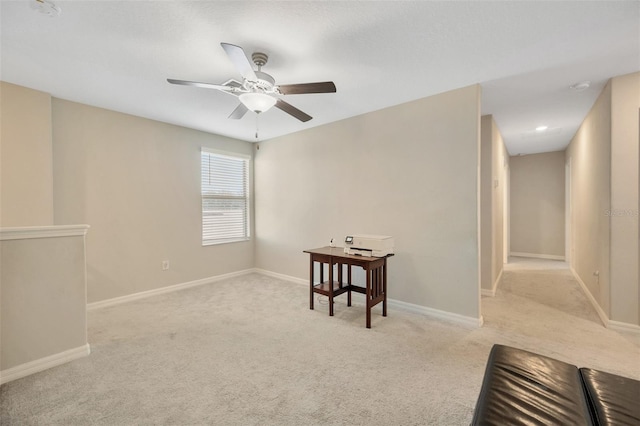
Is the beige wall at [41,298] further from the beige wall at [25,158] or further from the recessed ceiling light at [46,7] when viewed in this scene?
the recessed ceiling light at [46,7]

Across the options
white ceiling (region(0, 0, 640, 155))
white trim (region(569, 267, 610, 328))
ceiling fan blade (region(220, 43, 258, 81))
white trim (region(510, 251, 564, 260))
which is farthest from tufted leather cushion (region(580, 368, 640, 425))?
white trim (region(510, 251, 564, 260))

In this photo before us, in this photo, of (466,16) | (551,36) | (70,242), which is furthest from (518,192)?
(70,242)

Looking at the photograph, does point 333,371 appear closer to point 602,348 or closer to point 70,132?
point 602,348

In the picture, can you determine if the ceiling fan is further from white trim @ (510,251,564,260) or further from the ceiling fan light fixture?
white trim @ (510,251,564,260)

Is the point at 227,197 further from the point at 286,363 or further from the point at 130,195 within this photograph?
the point at 286,363

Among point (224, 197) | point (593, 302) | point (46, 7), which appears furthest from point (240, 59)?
point (593, 302)

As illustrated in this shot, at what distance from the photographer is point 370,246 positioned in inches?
119

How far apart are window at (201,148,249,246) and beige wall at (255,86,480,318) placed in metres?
1.00

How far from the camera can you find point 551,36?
2.03 meters

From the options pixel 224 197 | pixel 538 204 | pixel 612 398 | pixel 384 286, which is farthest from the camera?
pixel 538 204

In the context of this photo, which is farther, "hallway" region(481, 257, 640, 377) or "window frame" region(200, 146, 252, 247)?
"window frame" region(200, 146, 252, 247)

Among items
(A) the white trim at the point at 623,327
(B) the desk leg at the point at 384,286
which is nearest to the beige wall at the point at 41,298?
(B) the desk leg at the point at 384,286

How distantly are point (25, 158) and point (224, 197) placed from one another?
7.90 feet

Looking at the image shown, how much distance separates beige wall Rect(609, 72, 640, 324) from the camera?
2582 millimetres
